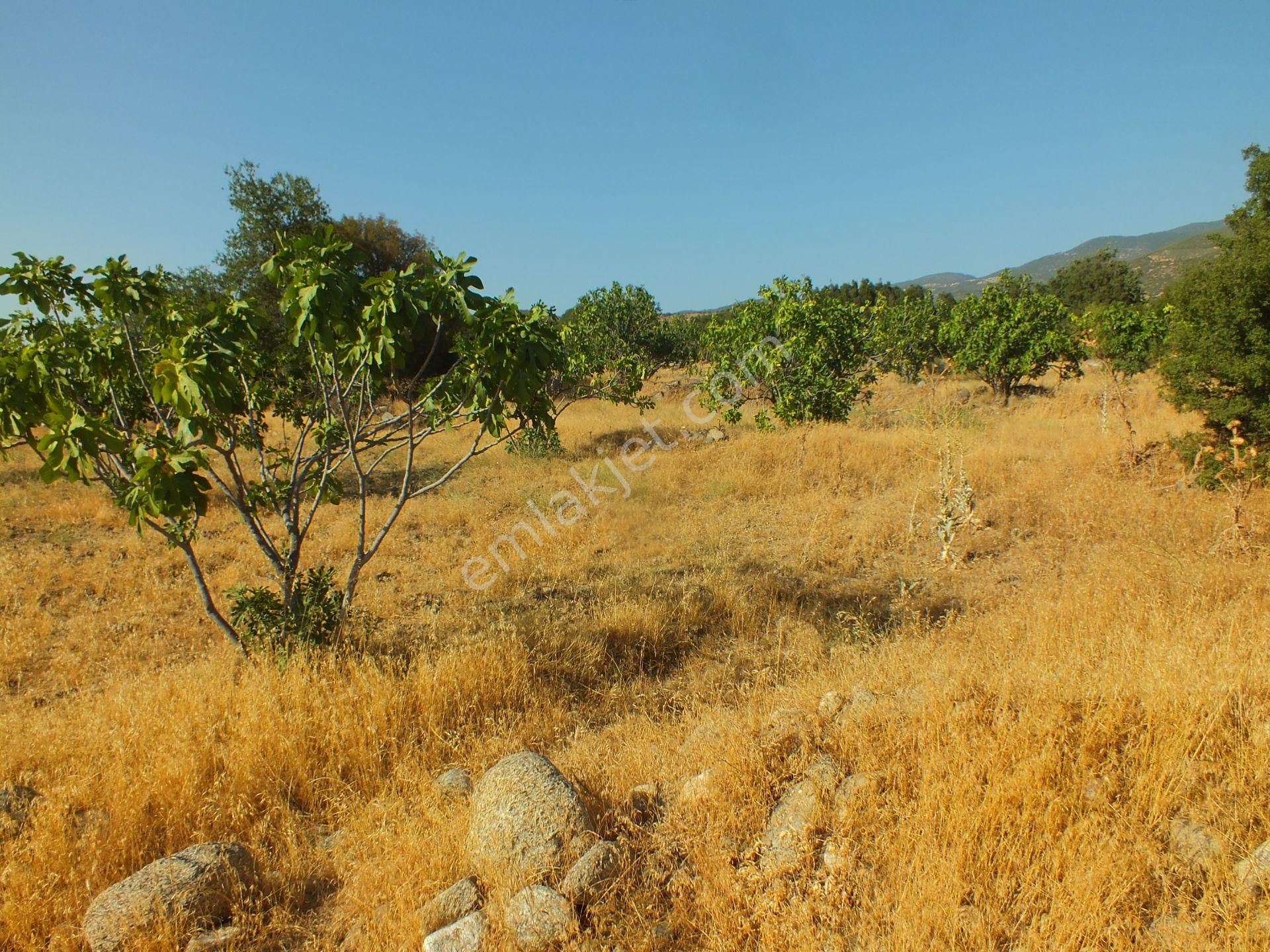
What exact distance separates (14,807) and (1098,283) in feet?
149

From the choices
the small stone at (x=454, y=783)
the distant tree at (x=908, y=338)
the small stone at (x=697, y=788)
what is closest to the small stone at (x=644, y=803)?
the small stone at (x=697, y=788)

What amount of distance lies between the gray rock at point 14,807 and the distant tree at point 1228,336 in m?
9.83

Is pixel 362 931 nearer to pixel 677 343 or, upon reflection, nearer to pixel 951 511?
pixel 951 511

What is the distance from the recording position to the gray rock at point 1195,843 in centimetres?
212

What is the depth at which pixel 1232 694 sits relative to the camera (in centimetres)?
272

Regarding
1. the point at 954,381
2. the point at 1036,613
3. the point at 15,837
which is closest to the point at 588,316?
the point at 954,381

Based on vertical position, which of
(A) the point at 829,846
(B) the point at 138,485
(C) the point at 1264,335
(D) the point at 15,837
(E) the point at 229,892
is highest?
(B) the point at 138,485

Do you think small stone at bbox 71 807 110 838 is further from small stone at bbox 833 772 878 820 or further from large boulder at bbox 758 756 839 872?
small stone at bbox 833 772 878 820

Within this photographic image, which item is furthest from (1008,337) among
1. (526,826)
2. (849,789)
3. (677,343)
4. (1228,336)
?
(526,826)

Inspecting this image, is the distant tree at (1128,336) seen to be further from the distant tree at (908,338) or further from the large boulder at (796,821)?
the large boulder at (796,821)

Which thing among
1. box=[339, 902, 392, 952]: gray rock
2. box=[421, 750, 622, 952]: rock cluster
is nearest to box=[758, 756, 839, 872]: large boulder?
box=[421, 750, 622, 952]: rock cluster

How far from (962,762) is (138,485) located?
407cm

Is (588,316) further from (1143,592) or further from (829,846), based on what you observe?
(829,846)

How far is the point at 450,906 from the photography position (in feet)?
7.79
